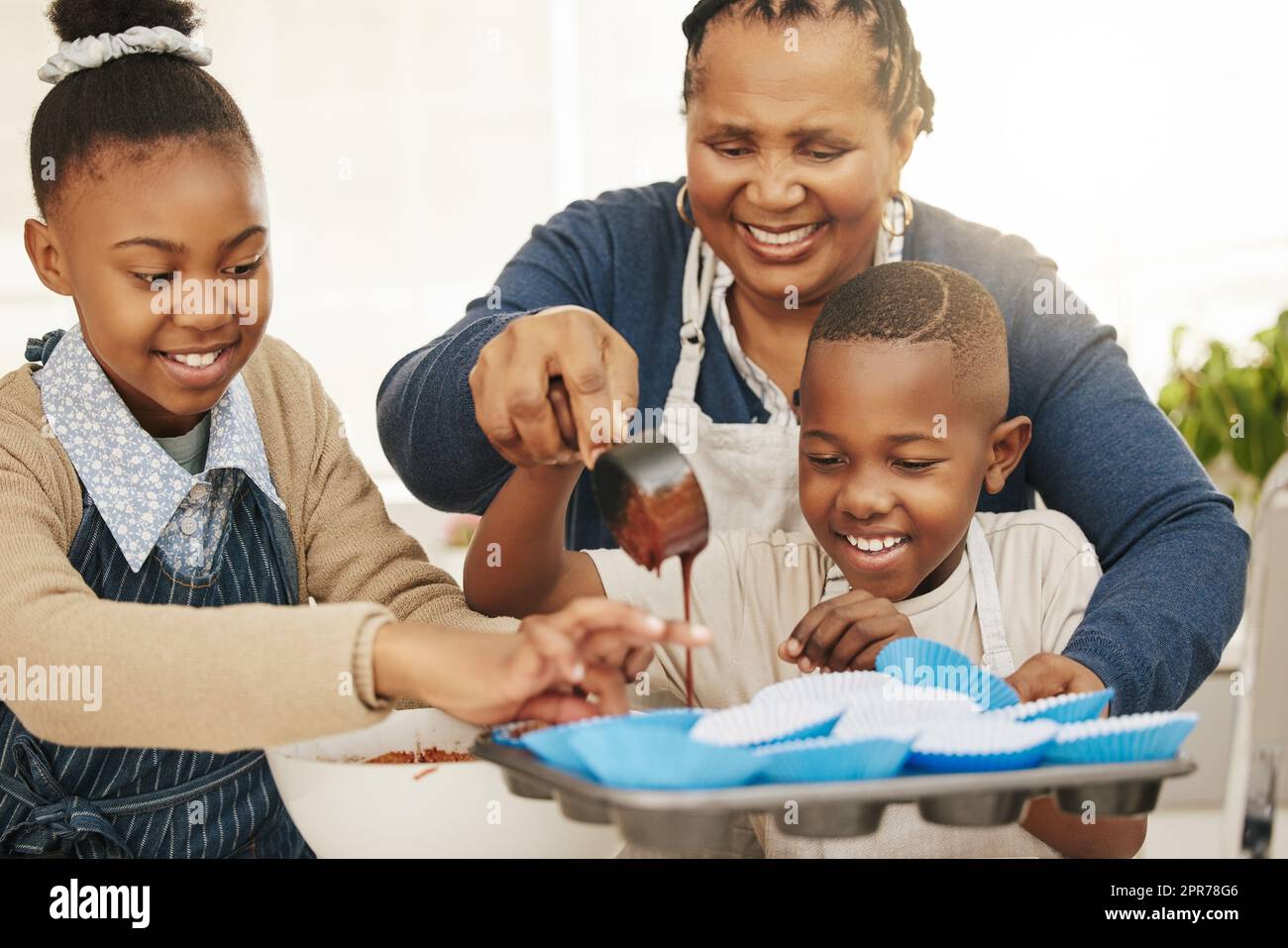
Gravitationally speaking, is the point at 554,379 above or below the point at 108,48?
below

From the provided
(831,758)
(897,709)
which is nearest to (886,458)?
(897,709)

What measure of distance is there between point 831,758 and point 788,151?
0.76 m

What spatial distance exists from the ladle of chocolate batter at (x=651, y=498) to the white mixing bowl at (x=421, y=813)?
0.21 meters

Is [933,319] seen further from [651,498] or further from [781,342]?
[651,498]

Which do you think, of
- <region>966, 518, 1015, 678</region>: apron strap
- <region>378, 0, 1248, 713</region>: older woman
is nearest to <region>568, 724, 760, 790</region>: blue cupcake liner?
<region>378, 0, 1248, 713</region>: older woman

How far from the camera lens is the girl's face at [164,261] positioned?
Result: 108cm

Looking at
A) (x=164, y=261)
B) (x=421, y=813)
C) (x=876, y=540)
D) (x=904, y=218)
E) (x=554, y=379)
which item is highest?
(x=904, y=218)

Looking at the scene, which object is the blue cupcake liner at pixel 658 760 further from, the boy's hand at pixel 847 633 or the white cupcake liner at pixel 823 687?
the boy's hand at pixel 847 633

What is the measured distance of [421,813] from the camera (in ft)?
2.90

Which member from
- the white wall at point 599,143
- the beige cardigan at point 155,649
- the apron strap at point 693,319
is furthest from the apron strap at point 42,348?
the white wall at point 599,143

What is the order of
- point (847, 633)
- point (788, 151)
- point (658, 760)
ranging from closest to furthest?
point (658, 760)
point (847, 633)
point (788, 151)

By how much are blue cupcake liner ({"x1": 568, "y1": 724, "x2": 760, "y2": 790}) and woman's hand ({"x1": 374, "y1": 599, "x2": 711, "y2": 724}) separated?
0.08 metres
